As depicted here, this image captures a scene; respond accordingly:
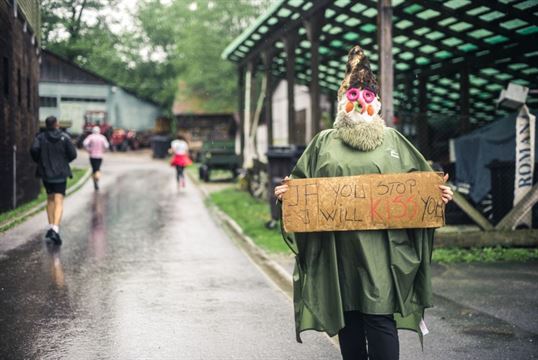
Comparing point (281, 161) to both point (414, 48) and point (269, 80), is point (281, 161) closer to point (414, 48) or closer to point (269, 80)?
point (414, 48)

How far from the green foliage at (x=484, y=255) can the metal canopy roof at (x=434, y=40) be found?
5396 millimetres

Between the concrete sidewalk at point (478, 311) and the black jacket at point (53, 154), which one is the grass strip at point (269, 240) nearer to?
the concrete sidewalk at point (478, 311)

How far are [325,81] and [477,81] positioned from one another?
6501 millimetres

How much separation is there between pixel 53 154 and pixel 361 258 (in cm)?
778

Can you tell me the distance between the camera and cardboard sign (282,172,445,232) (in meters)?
3.61

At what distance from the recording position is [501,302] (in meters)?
6.24

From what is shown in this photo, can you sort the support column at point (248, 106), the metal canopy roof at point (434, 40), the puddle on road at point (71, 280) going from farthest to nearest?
1. the support column at point (248, 106)
2. the metal canopy roof at point (434, 40)
3. the puddle on road at point (71, 280)

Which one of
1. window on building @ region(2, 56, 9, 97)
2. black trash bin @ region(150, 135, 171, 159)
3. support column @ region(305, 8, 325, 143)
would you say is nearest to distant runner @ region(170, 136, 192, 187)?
window on building @ region(2, 56, 9, 97)

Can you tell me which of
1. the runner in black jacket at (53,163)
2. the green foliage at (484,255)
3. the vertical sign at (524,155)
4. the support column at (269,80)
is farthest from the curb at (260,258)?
the support column at (269,80)

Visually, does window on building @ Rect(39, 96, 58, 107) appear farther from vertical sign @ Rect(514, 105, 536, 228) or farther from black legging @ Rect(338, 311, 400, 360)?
black legging @ Rect(338, 311, 400, 360)

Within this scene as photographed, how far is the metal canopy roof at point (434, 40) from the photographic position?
12.8m

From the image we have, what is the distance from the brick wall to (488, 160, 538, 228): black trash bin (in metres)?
9.52

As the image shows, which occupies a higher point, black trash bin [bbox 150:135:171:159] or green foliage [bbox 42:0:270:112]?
green foliage [bbox 42:0:270:112]

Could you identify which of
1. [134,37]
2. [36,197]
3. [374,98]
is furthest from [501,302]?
[134,37]
